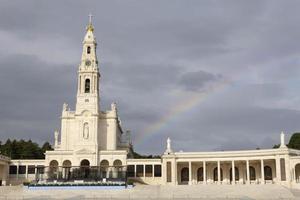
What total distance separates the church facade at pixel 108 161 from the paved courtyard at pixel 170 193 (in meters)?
7.65

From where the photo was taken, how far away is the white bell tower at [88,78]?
287ft

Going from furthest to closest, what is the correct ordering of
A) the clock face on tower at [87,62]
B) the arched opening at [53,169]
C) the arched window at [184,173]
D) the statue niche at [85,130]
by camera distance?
1. the clock face on tower at [87,62]
2. the statue niche at [85,130]
3. the arched window at [184,173]
4. the arched opening at [53,169]

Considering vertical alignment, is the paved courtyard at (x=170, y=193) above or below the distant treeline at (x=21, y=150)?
below

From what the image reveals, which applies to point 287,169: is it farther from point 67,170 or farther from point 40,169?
point 40,169

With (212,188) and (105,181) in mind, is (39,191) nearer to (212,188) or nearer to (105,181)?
(105,181)

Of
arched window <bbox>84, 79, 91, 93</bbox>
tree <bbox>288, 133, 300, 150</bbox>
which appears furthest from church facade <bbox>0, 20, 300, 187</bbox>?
tree <bbox>288, 133, 300, 150</bbox>

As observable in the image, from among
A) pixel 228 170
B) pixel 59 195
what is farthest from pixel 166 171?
pixel 59 195

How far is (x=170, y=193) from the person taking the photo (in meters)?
63.1

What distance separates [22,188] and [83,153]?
693 inches

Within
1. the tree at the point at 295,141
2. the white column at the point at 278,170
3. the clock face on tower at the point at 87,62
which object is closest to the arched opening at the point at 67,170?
the clock face on tower at the point at 87,62

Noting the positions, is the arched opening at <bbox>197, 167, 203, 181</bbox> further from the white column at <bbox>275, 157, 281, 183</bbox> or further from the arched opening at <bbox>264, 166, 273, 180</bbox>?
the white column at <bbox>275, 157, 281, 183</bbox>

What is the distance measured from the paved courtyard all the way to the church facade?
7650 mm

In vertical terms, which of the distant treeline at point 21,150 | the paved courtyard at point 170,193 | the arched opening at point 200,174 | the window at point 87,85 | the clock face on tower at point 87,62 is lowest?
the paved courtyard at point 170,193

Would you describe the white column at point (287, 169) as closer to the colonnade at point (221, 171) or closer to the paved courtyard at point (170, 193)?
the colonnade at point (221, 171)
